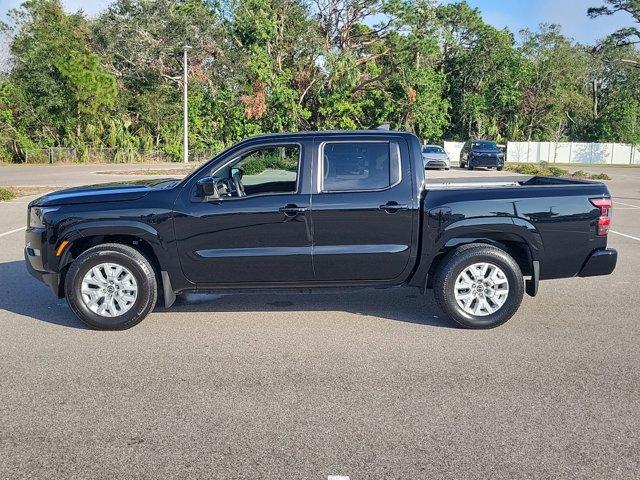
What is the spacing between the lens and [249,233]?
582 centimetres

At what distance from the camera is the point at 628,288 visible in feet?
24.8

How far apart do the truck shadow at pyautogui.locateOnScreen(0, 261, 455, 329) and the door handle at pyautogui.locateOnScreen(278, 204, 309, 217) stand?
34.9 inches

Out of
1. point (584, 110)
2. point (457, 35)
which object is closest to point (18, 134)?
point (457, 35)

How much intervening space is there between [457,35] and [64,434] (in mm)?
Answer: 58907

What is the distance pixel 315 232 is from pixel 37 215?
2.75 m

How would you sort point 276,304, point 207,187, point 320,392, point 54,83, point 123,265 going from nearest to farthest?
1. point 320,392
2. point 207,187
3. point 123,265
4. point 276,304
5. point 54,83

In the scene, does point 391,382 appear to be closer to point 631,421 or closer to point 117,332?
point 631,421

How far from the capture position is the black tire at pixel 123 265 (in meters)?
5.79

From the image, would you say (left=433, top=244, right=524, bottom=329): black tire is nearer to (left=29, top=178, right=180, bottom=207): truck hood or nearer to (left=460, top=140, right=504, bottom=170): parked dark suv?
(left=29, top=178, right=180, bottom=207): truck hood

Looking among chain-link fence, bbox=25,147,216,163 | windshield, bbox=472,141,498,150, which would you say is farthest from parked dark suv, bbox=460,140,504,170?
chain-link fence, bbox=25,147,216,163

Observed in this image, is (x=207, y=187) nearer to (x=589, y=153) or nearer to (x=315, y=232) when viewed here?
(x=315, y=232)

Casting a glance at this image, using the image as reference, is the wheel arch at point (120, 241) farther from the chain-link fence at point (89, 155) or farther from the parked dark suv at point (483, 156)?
the chain-link fence at point (89, 155)

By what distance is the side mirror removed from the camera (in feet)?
18.7

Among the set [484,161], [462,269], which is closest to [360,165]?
[462,269]
